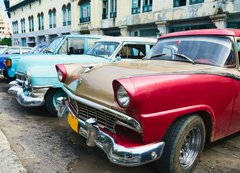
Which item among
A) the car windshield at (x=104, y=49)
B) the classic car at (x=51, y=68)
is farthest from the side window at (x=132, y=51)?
the car windshield at (x=104, y=49)

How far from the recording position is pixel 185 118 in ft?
8.21

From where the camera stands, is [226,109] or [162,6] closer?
[226,109]

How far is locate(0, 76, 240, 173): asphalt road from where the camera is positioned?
9.46 ft

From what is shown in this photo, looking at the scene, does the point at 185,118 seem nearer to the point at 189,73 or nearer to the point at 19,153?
the point at 189,73

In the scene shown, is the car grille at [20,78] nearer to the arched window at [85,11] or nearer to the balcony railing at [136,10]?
the balcony railing at [136,10]

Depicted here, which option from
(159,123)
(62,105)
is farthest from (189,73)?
(62,105)

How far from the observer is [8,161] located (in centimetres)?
294

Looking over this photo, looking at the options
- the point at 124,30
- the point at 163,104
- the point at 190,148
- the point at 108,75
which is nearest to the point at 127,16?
the point at 124,30

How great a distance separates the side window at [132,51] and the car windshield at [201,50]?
2076 millimetres

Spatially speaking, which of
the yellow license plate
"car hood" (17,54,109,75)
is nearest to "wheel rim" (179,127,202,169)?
the yellow license plate

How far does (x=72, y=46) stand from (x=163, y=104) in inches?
196

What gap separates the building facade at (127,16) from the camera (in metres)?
13.2

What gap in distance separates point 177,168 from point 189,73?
1.02 metres

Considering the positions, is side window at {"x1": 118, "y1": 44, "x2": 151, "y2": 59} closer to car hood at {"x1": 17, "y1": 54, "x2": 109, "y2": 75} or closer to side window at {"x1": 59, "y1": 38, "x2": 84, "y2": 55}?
car hood at {"x1": 17, "y1": 54, "x2": 109, "y2": 75}
